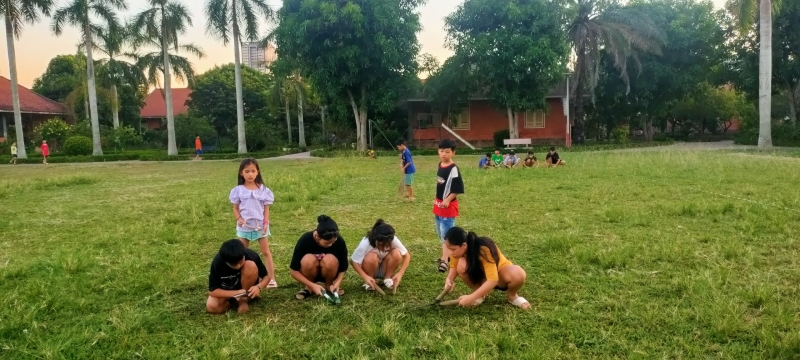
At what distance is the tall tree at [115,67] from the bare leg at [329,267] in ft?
96.2

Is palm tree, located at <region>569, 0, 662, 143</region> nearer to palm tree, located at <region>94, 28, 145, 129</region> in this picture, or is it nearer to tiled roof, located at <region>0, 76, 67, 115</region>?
palm tree, located at <region>94, 28, 145, 129</region>

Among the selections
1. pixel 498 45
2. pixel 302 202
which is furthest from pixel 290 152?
pixel 302 202

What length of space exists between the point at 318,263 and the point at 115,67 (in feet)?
118

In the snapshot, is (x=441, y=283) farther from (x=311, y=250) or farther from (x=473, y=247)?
(x=311, y=250)

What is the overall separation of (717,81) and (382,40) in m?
19.3

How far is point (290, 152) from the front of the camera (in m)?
31.3

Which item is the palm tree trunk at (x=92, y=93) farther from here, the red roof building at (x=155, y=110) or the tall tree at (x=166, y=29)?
the red roof building at (x=155, y=110)

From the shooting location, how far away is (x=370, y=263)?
4.52 meters

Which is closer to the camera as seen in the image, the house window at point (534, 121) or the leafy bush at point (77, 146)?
the leafy bush at point (77, 146)

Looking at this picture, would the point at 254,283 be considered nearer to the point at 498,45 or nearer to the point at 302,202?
the point at 302,202

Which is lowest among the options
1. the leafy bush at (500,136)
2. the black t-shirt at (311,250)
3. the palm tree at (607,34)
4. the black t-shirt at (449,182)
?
the black t-shirt at (311,250)

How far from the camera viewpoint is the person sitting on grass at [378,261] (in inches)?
176

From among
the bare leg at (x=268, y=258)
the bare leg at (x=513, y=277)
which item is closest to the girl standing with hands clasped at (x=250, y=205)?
the bare leg at (x=268, y=258)

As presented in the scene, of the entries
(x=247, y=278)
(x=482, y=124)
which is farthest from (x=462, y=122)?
(x=247, y=278)
